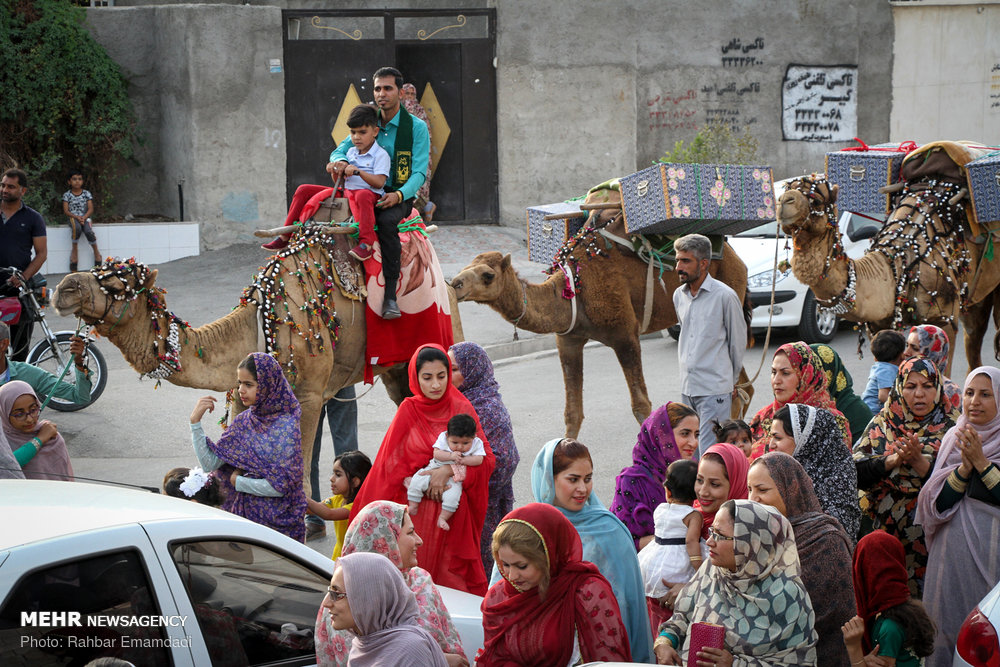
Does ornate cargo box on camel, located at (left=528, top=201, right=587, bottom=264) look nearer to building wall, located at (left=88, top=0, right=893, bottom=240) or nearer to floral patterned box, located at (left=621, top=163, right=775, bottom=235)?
floral patterned box, located at (left=621, top=163, right=775, bottom=235)

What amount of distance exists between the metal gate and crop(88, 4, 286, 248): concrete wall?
1.20 feet

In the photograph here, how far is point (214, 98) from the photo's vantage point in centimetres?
1953

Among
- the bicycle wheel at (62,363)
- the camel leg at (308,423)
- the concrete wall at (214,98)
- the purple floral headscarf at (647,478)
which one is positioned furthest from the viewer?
the concrete wall at (214,98)

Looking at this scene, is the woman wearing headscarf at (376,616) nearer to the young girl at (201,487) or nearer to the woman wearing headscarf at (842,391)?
the young girl at (201,487)

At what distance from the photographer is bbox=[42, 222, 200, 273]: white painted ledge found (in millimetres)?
18344

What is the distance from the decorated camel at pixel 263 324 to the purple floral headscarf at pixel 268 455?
1464mm

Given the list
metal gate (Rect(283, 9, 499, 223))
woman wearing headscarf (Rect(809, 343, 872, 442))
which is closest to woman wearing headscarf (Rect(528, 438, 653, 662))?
woman wearing headscarf (Rect(809, 343, 872, 442))

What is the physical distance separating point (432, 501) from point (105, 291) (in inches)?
102

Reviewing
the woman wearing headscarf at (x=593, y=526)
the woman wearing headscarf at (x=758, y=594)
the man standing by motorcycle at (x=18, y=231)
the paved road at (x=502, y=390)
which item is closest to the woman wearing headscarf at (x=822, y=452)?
the woman wearing headscarf at (x=593, y=526)

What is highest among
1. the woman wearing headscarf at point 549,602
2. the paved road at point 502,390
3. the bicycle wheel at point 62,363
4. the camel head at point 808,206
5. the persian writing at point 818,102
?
the persian writing at point 818,102

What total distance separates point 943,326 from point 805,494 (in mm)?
5776

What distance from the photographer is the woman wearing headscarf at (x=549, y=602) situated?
405 cm

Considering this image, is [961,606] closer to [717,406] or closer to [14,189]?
[717,406]

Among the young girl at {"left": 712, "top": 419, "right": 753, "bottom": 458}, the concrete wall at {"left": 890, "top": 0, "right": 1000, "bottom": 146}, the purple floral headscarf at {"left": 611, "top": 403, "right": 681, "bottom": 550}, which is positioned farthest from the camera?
the concrete wall at {"left": 890, "top": 0, "right": 1000, "bottom": 146}
